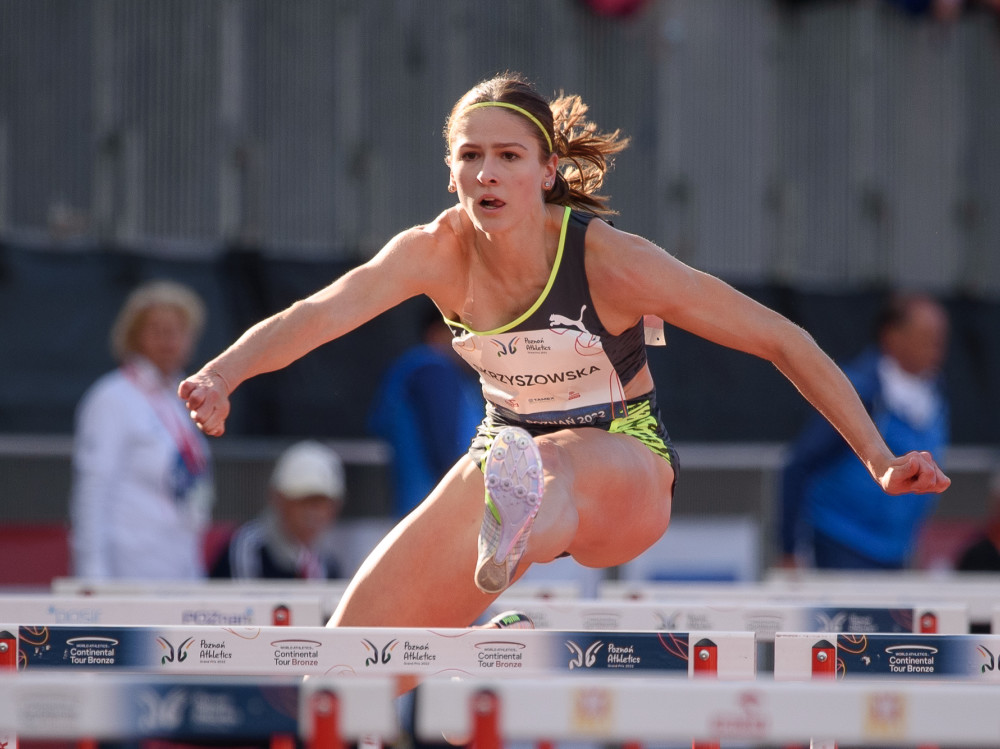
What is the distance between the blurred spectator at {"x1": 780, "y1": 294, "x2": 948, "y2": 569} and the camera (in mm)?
5961

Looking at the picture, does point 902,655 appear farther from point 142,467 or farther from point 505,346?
point 142,467

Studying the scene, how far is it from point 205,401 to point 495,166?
0.86 meters

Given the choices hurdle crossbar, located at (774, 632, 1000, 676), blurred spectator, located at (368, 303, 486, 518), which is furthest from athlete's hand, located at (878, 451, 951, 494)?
blurred spectator, located at (368, 303, 486, 518)

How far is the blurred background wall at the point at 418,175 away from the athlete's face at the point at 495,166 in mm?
3608

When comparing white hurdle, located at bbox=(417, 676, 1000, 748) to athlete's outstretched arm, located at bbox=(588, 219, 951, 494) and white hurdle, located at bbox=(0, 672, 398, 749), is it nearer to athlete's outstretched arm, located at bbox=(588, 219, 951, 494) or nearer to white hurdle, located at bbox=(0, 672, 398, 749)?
white hurdle, located at bbox=(0, 672, 398, 749)

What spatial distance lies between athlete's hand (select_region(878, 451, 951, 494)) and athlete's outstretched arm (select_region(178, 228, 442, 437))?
1147 millimetres

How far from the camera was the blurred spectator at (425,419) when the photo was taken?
5438mm

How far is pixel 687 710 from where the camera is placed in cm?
204

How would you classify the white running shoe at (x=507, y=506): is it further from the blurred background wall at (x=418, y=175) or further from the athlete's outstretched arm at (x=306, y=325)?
the blurred background wall at (x=418, y=175)

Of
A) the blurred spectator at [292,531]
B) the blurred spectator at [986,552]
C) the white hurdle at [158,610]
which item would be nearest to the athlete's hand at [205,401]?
the white hurdle at [158,610]

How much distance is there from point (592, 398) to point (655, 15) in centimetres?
535

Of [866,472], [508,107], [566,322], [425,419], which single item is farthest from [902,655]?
[866,472]

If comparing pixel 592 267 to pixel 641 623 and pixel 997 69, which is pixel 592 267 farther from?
pixel 997 69

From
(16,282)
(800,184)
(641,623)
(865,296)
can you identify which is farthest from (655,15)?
(641,623)
